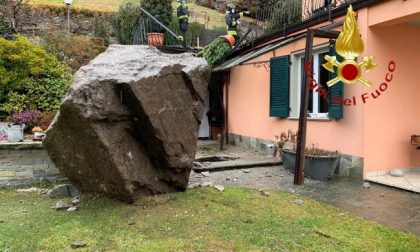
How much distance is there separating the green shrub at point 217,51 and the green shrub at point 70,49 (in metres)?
3.80

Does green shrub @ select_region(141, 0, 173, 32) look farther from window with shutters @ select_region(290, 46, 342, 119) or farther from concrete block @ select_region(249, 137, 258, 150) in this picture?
window with shutters @ select_region(290, 46, 342, 119)

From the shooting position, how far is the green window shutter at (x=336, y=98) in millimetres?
6933

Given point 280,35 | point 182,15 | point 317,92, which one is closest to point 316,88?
point 317,92

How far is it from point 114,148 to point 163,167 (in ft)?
3.07

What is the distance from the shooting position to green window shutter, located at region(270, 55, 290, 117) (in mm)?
8609

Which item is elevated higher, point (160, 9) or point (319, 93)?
point (160, 9)

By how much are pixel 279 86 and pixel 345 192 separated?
357 centimetres

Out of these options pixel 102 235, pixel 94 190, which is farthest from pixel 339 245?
pixel 94 190

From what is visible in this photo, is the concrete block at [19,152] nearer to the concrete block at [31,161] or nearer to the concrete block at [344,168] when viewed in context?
the concrete block at [31,161]

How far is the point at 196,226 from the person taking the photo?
4.22m

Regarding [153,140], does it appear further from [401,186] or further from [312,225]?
[401,186]

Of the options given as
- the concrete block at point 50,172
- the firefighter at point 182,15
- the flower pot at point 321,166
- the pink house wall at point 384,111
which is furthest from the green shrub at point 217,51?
the concrete block at point 50,172

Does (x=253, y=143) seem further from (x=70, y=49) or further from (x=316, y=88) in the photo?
(x=70, y=49)

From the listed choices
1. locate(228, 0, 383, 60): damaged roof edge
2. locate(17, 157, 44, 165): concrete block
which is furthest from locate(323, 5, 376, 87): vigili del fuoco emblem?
locate(17, 157, 44, 165): concrete block
